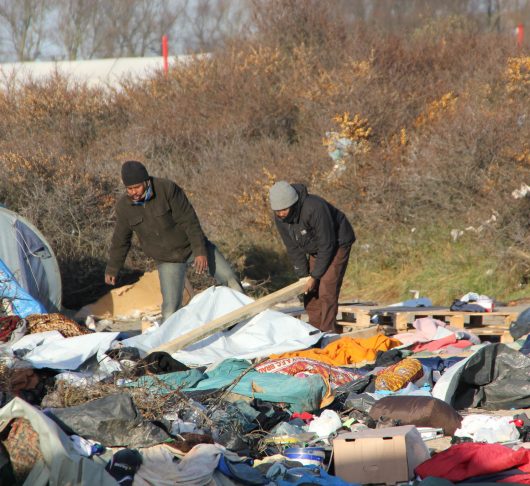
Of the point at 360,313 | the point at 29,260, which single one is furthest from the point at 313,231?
the point at 29,260

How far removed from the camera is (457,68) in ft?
68.4

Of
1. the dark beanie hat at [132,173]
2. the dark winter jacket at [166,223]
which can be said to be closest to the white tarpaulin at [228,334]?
the dark winter jacket at [166,223]

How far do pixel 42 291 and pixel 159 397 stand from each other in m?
5.52

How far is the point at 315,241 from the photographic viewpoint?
8859 millimetres

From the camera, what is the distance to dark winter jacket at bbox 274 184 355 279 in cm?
867

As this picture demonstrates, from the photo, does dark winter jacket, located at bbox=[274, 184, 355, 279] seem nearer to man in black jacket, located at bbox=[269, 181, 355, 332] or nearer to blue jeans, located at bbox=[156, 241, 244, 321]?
man in black jacket, located at bbox=[269, 181, 355, 332]

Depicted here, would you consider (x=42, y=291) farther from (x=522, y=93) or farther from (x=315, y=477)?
(x=522, y=93)

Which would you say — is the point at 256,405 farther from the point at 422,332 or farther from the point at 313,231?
the point at 422,332

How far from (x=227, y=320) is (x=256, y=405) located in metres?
2.00

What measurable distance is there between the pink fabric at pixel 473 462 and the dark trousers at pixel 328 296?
3874mm

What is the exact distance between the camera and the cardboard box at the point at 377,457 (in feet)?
16.8

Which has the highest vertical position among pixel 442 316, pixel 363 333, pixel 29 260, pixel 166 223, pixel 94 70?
pixel 94 70

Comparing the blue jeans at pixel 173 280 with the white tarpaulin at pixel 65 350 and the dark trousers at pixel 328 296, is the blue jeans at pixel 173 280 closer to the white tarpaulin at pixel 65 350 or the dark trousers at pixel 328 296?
the dark trousers at pixel 328 296

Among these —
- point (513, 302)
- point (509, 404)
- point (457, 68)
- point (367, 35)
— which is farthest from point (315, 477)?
point (367, 35)
